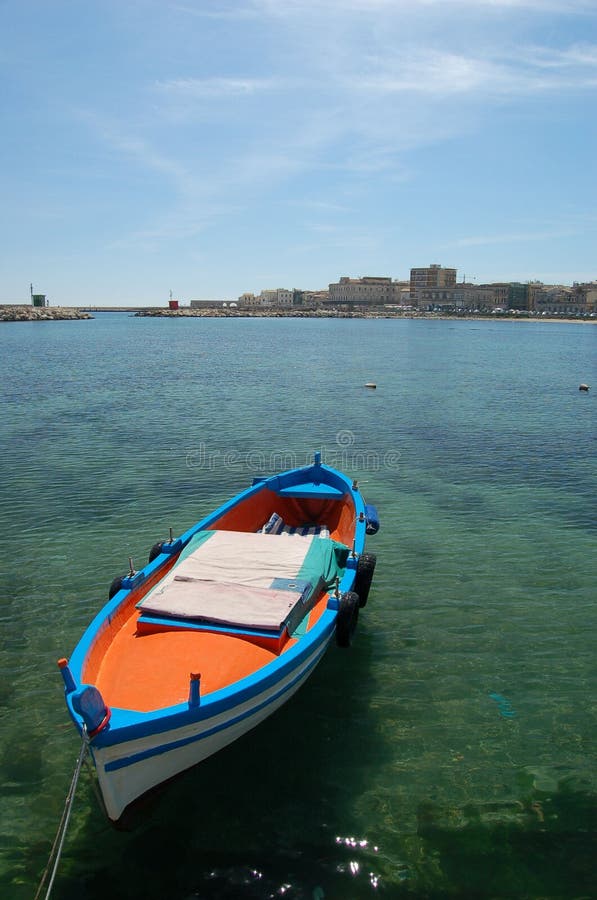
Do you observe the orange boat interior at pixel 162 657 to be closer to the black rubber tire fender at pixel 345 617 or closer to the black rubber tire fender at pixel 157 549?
the black rubber tire fender at pixel 345 617

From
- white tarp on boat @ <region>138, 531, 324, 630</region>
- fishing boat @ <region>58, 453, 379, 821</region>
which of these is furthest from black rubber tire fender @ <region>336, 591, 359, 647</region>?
white tarp on boat @ <region>138, 531, 324, 630</region>

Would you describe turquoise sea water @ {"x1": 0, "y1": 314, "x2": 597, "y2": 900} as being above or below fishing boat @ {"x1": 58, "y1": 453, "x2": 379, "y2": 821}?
below

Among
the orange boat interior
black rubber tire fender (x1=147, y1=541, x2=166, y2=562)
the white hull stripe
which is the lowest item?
the white hull stripe

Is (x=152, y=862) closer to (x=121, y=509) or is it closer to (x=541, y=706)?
(x=541, y=706)

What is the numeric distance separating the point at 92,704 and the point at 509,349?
9927 centimetres

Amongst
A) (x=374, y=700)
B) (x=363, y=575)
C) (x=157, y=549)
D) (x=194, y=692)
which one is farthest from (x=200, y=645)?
(x=363, y=575)

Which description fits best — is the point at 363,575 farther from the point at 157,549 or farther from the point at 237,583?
the point at 157,549

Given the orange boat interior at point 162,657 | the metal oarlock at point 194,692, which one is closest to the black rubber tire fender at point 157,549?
the orange boat interior at point 162,657

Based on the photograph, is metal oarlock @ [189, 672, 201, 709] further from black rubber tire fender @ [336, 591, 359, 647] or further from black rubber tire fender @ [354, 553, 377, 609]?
black rubber tire fender @ [354, 553, 377, 609]

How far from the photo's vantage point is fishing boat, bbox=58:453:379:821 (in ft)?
22.0

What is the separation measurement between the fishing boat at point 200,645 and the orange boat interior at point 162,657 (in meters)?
0.02

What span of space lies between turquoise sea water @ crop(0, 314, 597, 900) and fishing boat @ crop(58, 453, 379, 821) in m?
0.97

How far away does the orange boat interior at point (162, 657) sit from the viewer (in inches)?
294

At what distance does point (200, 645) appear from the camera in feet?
27.6
